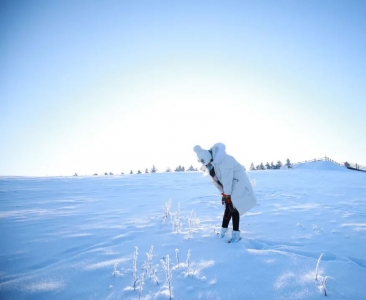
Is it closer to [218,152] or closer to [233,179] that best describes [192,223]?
[233,179]

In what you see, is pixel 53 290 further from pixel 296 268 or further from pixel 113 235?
pixel 296 268

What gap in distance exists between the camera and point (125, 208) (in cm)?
657

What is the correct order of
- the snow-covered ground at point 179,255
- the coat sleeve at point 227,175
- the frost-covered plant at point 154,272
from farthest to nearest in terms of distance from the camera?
the coat sleeve at point 227,175 → the frost-covered plant at point 154,272 → the snow-covered ground at point 179,255

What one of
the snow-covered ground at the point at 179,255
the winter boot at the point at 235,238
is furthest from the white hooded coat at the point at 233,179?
the snow-covered ground at the point at 179,255

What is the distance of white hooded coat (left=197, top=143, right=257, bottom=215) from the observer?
3.95 meters

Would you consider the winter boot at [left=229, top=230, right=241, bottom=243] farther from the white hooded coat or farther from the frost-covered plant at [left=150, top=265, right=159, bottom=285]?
the frost-covered plant at [left=150, top=265, right=159, bottom=285]

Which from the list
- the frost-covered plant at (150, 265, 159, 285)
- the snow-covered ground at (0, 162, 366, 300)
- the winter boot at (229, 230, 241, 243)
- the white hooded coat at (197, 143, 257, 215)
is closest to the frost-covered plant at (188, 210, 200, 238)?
the snow-covered ground at (0, 162, 366, 300)

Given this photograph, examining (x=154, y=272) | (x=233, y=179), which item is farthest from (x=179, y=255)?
(x=233, y=179)

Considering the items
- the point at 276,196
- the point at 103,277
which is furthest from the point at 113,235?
the point at 276,196

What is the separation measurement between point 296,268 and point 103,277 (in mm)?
2419

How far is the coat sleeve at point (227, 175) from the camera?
3.93 metres

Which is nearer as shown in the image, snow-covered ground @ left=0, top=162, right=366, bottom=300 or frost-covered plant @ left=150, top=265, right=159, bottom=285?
snow-covered ground @ left=0, top=162, right=366, bottom=300

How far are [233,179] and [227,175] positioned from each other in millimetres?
273

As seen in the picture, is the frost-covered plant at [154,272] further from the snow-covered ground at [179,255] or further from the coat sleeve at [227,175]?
the coat sleeve at [227,175]
